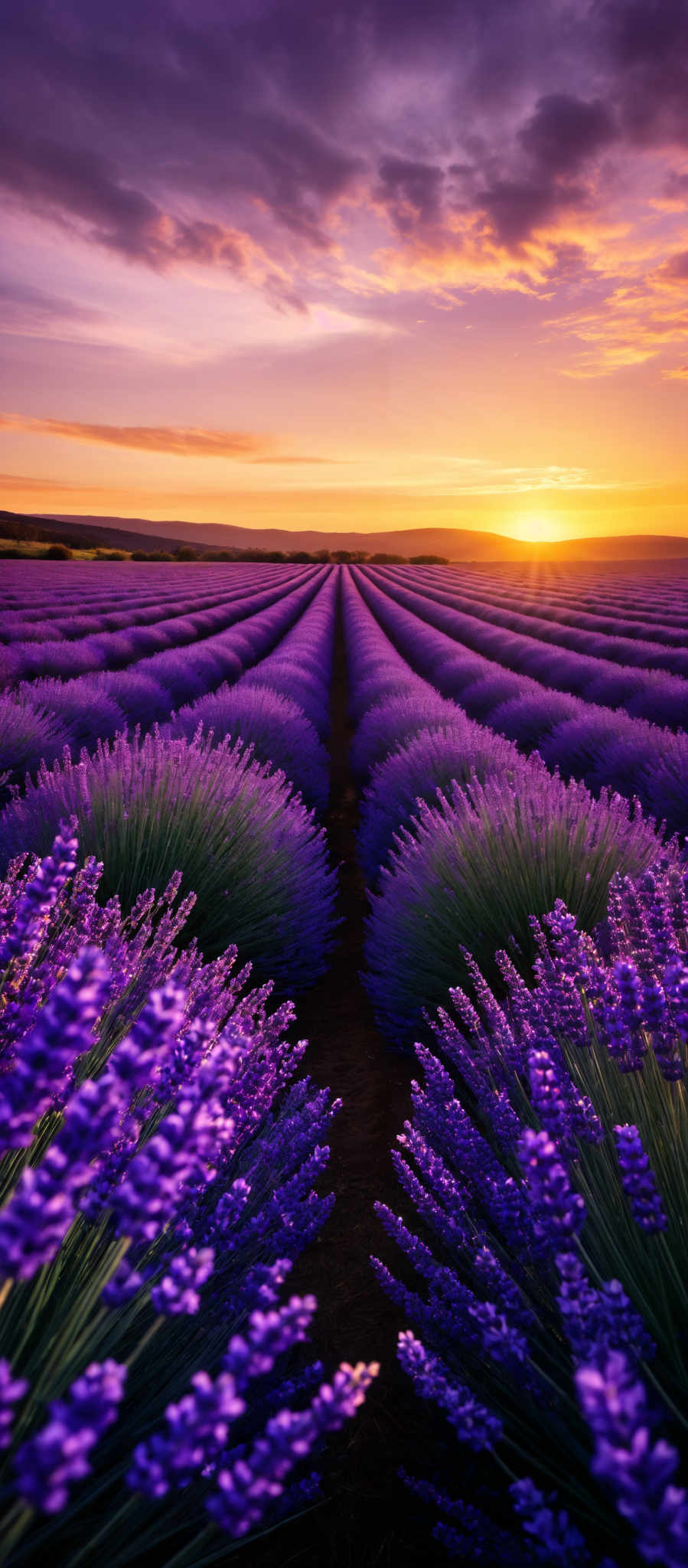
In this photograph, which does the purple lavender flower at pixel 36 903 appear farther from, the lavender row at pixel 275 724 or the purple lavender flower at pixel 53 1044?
the lavender row at pixel 275 724

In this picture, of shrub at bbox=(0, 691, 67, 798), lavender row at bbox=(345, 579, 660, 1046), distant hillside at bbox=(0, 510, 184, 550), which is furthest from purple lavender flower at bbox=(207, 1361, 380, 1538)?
distant hillside at bbox=(0, 510, 184, 550)

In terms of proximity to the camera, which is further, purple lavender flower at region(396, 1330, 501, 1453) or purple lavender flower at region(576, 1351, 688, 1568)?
purple lavender flower at region(396, 1330, 501, 1453)

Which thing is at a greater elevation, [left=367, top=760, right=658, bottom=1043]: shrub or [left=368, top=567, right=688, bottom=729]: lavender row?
[left=368, top=567, right=688, bottom=729]: lavender row

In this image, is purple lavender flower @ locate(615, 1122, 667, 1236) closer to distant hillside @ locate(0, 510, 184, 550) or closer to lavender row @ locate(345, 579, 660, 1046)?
lavender row @ locate(345, 579, 660, 1046)

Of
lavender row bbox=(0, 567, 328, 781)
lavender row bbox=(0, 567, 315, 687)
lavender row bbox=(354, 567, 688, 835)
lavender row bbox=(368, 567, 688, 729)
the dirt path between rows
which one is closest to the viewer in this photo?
the dirt path between rows

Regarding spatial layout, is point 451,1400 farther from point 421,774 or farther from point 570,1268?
point 421,774

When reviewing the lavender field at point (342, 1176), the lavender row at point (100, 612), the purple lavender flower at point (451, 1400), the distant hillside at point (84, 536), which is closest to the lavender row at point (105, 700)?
the lavender field at point (342, 1176)

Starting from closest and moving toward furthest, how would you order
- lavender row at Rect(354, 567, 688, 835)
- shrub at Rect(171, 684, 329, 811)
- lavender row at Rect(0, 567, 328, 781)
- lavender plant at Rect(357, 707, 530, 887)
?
lavender plant at Rect(357, 707, 530, 887) < lavender row at Rect(354, 567, 688, 835) < lavender row at Rect(0, 567, 328, 781) < shrub at Rect(171, 684, 329, 811)
